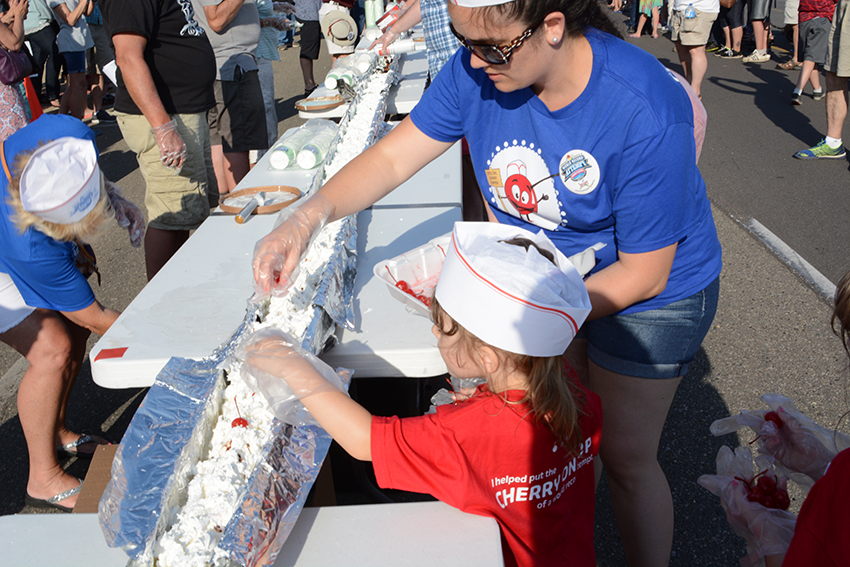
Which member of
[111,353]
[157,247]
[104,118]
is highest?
[111,353]

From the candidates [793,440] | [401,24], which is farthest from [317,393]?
[401,24]

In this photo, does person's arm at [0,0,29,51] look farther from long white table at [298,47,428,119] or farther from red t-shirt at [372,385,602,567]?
red t-shirt at [372,385,602,567]

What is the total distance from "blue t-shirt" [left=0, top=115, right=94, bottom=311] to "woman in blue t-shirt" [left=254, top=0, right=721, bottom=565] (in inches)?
35.7

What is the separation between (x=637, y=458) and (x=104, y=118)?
26.3 feet

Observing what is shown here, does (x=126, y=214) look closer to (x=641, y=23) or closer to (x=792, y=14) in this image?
(x=792, y=14)

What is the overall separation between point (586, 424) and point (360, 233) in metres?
1.29

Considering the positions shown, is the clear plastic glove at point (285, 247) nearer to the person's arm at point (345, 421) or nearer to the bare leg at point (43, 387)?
the person's arm at point (345, 421)

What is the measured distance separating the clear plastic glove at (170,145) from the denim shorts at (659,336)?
213cm

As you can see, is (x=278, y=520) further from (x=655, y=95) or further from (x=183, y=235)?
(x=183, y=235)

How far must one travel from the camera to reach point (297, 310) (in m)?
1.68

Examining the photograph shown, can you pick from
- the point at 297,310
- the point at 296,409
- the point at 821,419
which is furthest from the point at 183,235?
the point at 821,419

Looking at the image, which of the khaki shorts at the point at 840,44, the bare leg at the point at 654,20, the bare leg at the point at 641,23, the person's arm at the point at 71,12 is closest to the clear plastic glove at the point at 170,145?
the khaki shorts at the point at 840,44

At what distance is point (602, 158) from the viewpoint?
1.26 metres

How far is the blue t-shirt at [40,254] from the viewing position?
6.15 feet
